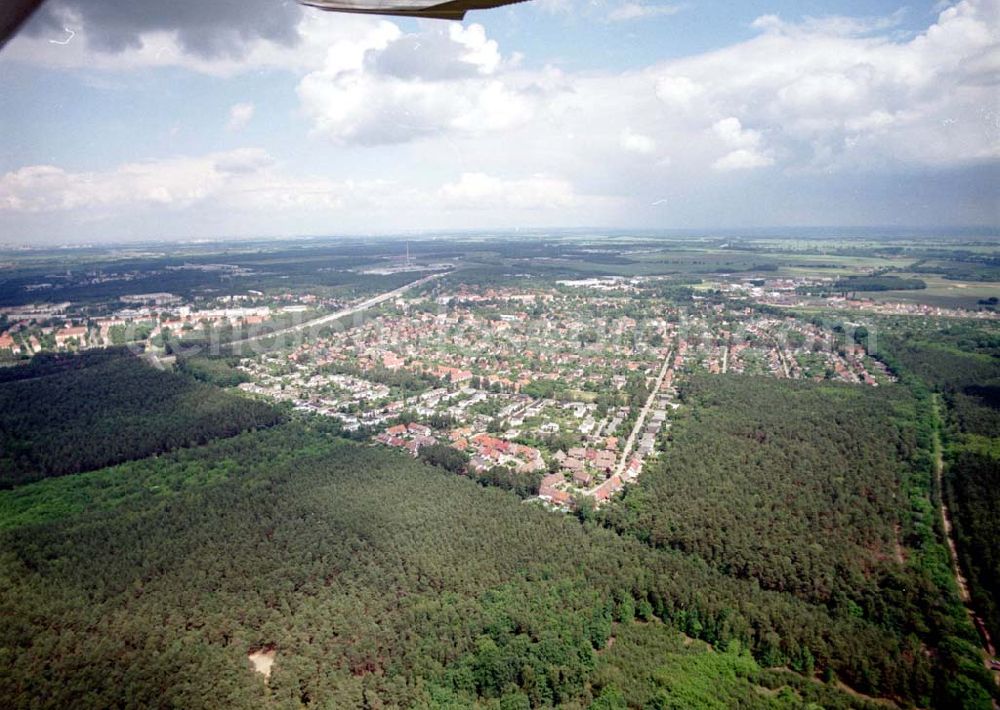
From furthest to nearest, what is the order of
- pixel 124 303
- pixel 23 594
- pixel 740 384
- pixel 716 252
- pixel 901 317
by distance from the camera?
pixel 716 252 < pixel 124 303 < pixel 901 317 < pixel 740 384 < pixel 23 594

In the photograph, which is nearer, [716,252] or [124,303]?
[124,303]

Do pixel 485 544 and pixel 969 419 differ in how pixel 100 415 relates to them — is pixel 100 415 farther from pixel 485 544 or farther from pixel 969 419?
pixel 969 419

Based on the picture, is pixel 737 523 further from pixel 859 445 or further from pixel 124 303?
pixel 124 303

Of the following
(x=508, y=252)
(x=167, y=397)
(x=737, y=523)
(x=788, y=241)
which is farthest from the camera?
(x=788, y=241)

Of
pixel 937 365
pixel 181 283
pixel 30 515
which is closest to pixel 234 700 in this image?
pixel 30 515

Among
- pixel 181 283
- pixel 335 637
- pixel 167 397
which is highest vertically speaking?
pixel 181 283

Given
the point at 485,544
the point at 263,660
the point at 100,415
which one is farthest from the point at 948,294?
the point at 100,415
